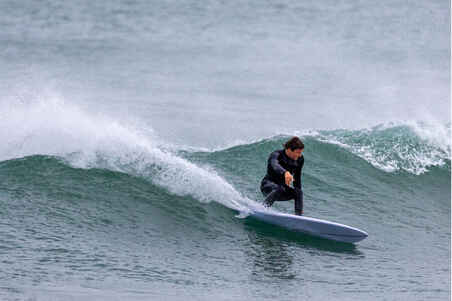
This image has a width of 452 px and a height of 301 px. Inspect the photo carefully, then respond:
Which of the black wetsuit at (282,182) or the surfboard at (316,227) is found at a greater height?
the black wetsuit at (282,182)

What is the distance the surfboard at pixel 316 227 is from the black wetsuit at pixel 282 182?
203 mm

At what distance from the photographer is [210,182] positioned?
10844 millimetres

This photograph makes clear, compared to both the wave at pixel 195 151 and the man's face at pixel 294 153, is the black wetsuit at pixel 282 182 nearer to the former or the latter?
the man's face at pixel 294 153

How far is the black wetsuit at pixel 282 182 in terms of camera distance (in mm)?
9734

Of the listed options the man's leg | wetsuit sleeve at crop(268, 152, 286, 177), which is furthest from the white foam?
wetsuit sleeve at crop(268, 152, 286, 177)

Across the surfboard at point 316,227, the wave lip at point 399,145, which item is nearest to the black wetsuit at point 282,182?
the surfboard at point 316,227

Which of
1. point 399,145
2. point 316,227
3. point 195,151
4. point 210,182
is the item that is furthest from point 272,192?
point 399,145

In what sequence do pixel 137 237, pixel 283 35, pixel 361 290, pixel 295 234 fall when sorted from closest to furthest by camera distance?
pixel 361 290
pixel 137 237
pixel 295 234
pixel 283 35

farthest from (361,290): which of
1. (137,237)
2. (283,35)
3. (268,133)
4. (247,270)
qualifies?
(283,35)

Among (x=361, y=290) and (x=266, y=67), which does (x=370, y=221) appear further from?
(x=266, y=67)

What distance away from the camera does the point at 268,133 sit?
18.7m

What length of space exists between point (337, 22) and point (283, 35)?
5786 millimetres

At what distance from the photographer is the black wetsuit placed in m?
9.73

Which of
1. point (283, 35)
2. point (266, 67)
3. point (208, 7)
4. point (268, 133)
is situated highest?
point (208, 7)
